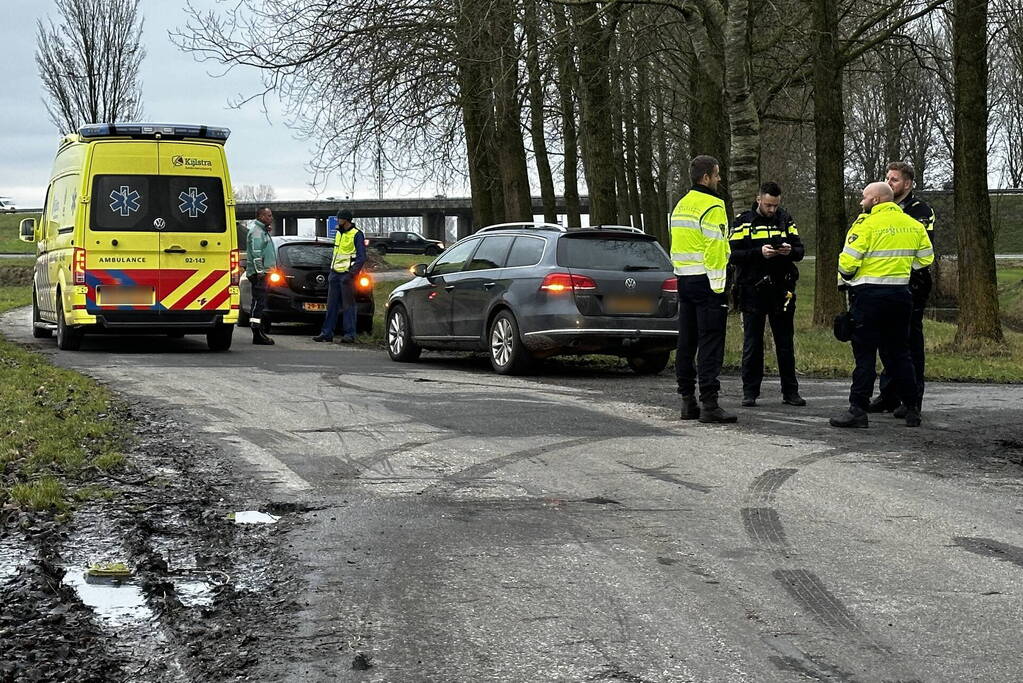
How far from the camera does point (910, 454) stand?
8.57 metres

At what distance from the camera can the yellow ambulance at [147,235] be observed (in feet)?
53.7

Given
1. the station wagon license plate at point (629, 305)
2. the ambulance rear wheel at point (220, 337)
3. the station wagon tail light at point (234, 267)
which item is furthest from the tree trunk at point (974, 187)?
the ambulance rear wheel at point (220, 337)

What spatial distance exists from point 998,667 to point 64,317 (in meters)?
14.5

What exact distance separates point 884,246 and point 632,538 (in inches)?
189

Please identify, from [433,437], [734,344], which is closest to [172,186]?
[734,344]

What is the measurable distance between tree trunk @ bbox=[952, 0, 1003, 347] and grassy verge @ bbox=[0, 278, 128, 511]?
1063 centimetres

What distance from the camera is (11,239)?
75250 millimetres

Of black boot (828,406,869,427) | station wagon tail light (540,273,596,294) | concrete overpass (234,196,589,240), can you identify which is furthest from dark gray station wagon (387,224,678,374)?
concrete overpass (234,196,589,240)

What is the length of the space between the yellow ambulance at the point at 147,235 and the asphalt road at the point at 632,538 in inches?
210

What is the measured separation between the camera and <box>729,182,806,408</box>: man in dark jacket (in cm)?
1139

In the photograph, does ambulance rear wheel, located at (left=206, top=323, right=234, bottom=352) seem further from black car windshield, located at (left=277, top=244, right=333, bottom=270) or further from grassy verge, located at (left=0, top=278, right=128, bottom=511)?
grassy verge, located at (left=0, top=278, right=128, bottom=511)

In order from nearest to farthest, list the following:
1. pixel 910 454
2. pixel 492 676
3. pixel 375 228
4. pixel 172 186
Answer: pixel 492 676 < pixel 910 454 < pixel 172 186 < pixel 375 228

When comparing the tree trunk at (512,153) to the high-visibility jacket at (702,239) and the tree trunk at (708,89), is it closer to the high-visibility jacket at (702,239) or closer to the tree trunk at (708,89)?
the tree trunk at (708,89)

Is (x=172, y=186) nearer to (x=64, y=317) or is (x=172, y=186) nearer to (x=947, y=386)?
(x=64, y=317)
